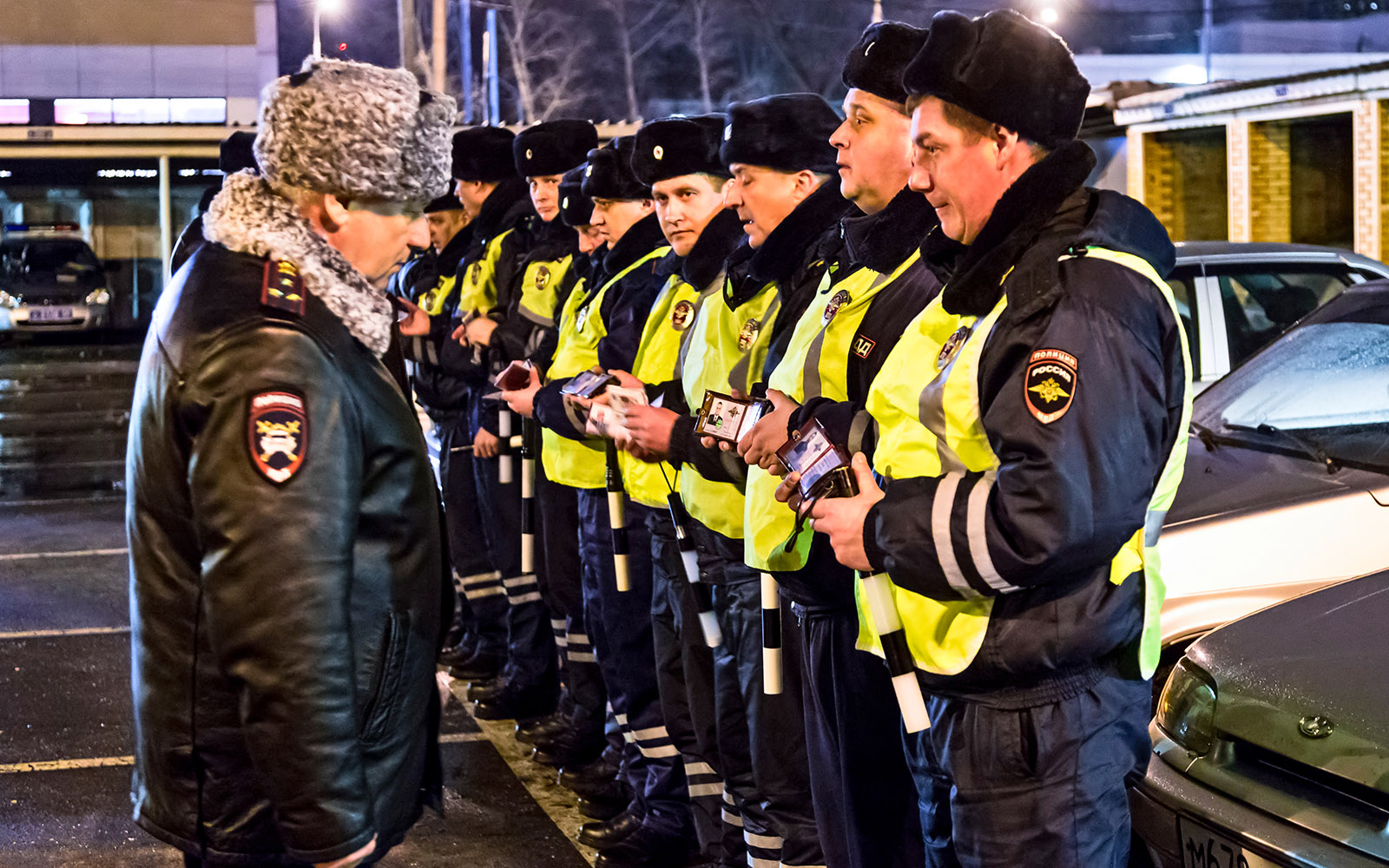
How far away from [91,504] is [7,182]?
25.0 metres

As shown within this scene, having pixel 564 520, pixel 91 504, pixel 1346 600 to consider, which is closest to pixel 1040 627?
pixel 1346 600

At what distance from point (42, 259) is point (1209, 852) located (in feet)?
91.1

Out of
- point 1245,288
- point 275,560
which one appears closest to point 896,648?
point 275,560

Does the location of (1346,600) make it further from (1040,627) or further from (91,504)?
(91,504)

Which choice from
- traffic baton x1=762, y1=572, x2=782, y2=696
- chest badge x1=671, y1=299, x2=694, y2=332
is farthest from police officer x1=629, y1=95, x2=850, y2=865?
chest badge x1=671, y1=299, x2=694, y2=332

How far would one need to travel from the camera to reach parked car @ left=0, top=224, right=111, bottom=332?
2698cm

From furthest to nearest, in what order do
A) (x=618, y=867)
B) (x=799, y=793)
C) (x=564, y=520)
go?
1. (x=564, y=520)
2. (x=618, y=867)
3. (x=799, y=793)

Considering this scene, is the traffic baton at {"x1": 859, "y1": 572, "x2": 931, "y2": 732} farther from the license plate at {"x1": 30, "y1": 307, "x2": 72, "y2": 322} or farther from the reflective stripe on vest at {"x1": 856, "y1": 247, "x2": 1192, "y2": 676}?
the license plate at {"x1": 30, "y1": 307, "x2": 72, "y2": 322}

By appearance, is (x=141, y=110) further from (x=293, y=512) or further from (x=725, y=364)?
(x=293, y=512)

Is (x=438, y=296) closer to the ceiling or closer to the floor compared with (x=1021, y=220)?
closer to the ceiling

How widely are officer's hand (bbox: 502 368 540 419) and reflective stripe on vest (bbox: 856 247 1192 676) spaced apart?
271cm

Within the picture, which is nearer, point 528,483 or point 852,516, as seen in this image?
point 852,516

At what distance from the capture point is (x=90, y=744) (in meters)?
6.05

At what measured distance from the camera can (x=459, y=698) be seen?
6.75 metres
